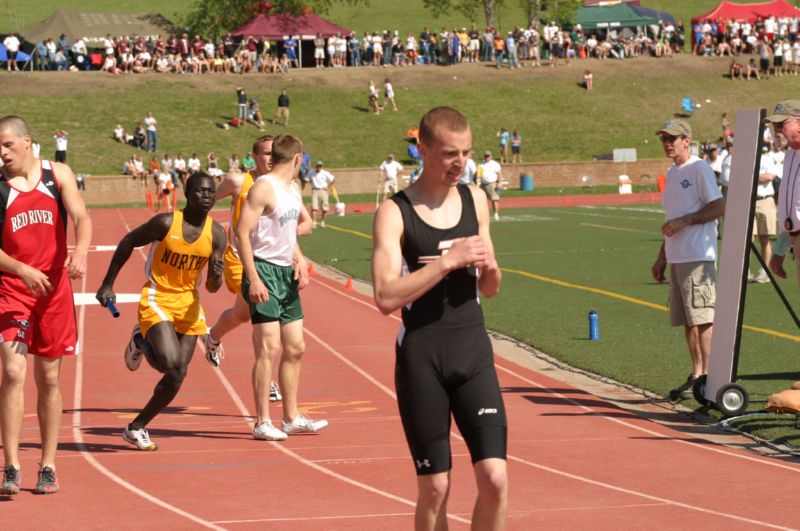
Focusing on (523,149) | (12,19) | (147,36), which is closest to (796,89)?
(523,149)

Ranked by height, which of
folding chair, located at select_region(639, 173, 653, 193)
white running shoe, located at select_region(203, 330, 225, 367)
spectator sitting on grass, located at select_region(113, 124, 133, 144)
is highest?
spectator sitting on grass, located at select_region(113, 124, 133, 144)

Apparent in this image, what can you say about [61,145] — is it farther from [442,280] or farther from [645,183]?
[442,280]

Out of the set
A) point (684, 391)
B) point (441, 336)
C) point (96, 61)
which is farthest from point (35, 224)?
point (96, 61)

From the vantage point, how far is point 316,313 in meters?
18.4

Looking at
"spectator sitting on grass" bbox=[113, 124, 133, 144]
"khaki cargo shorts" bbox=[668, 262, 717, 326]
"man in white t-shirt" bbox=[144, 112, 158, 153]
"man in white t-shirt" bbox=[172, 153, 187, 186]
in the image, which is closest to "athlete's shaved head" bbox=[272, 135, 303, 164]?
"khaki cargo shorts" bbox=[668, 262, 717, 326]

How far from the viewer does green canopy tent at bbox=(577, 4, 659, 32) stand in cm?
7744

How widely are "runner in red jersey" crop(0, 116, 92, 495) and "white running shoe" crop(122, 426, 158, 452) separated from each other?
4.69 ft

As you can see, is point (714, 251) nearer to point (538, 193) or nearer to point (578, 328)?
point (578, 328)

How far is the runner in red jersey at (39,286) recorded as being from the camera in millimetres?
8086

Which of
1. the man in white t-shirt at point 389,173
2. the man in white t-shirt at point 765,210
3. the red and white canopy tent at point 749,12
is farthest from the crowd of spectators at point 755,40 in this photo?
the man in white t-shirt at point 765,210

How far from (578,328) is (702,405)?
4964 mm

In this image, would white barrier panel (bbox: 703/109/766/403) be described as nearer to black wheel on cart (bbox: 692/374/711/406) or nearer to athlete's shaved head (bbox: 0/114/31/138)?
black wheel on cart (bbox: 692/374/711/406)

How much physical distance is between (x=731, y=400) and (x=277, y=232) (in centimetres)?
344

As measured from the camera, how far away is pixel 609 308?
1788 cm
